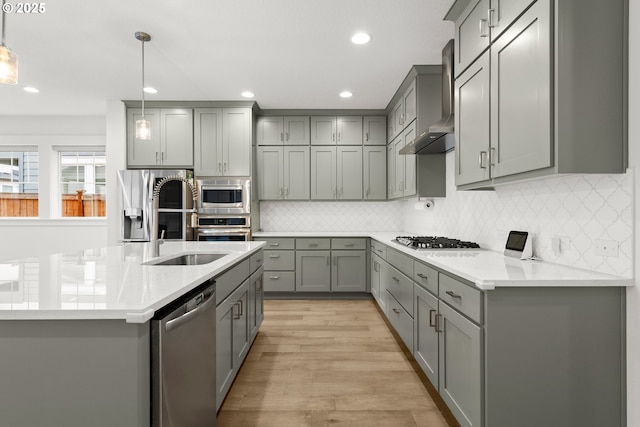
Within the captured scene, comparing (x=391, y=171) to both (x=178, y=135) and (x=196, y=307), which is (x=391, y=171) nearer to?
(x=178, y=135)

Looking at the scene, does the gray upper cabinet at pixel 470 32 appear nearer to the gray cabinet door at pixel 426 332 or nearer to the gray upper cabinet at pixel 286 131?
the gray cabinet door at pixel 426 332

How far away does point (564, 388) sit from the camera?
1499 millimetres

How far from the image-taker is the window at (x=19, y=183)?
5.27 metres

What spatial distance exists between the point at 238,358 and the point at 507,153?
6.77 feet

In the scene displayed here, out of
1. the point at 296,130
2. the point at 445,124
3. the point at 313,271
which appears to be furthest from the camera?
the point at 296,130

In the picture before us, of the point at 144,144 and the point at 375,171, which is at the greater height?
the point at 144,144

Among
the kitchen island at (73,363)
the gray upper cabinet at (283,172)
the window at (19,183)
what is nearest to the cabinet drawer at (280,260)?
the gray upper cabinet at (283,172)

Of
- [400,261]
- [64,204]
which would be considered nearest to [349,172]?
[400,261]

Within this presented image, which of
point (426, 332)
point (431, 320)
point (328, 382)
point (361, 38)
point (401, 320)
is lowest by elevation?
point (328, 382)

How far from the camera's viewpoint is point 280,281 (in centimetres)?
462

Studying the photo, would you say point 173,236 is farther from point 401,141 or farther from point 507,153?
point 507,153

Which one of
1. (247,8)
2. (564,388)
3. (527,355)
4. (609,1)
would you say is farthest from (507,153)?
(247,8)

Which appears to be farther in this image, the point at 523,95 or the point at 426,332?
the point at 426,332

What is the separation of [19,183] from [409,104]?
5740 mm
